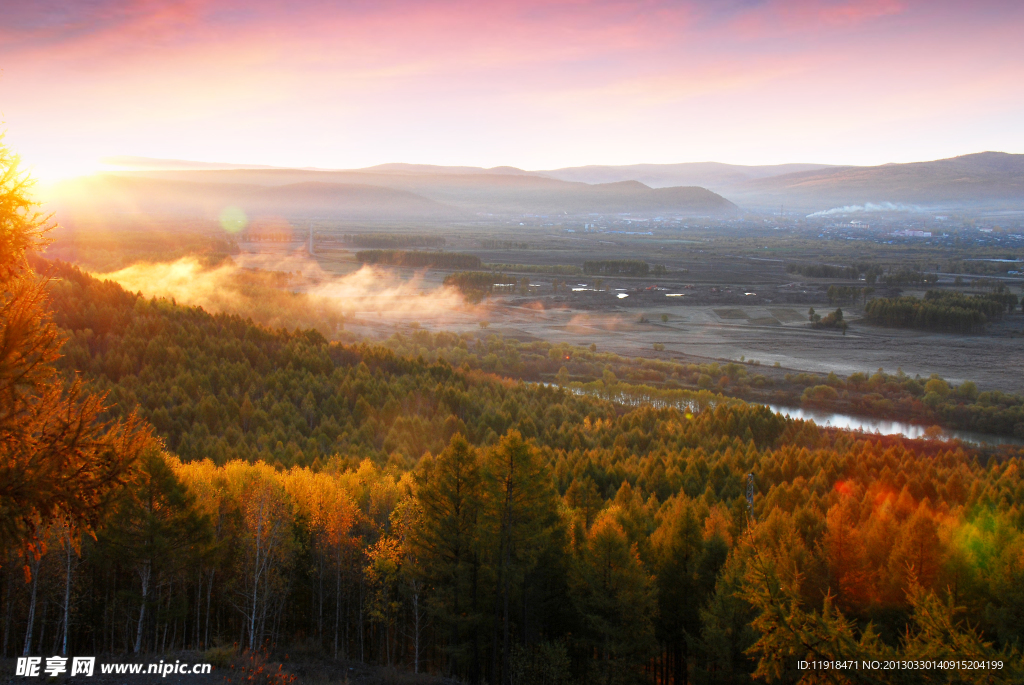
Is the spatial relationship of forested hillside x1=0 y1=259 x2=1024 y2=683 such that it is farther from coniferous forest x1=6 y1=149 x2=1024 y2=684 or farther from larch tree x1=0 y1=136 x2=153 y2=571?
larch tree x1=0 y1=136 x2=153 y2=571

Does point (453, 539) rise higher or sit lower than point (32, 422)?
lower

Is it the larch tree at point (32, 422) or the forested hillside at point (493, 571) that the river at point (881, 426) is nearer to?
the forested hillside at point (493, 571)

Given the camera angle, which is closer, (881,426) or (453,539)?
(453,539)

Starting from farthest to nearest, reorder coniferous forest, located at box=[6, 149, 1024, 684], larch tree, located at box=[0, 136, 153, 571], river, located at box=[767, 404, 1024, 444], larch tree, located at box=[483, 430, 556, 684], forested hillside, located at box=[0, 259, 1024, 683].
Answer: river, located at box=[767, 404, 1024, 444], larch tree, located at box=[483, 430, 556, 684], forested hillside, located at box=[0, 259, 1024, 683], coniferous forest, located at box=[6, 149, 1024, 684], larch tree, located at box=[0, 136, 153, 571]

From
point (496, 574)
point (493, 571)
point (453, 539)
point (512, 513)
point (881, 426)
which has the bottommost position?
point (881, 426)

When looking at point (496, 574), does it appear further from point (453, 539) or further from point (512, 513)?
point (512, 513)

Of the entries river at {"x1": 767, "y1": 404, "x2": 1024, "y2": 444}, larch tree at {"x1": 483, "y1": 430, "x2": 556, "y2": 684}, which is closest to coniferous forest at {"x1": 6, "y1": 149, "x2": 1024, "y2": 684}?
larch tree at {"x1": 483, "y1": 430, "x2": 556, "y2": 684}

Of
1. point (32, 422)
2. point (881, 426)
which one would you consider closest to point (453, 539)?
point (32, 422)

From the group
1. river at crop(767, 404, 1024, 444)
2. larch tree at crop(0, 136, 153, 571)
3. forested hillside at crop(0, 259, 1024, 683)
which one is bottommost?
river at crop(767, 404, 1024, 444)

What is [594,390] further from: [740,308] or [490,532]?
[740,308]

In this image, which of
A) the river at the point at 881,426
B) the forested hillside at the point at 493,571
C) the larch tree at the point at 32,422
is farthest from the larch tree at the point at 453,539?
the river at the point at 881,426

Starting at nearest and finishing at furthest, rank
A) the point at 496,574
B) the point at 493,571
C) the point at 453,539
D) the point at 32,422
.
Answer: the point at 32,422 < the point at 493,571 < the point at 496,574 < the point at 453,539
